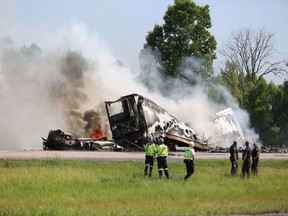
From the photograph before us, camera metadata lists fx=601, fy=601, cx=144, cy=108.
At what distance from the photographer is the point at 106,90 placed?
51.2 m

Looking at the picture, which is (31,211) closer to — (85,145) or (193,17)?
(85,145)

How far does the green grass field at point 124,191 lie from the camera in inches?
744

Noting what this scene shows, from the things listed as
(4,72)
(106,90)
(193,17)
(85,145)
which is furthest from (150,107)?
(193,17)

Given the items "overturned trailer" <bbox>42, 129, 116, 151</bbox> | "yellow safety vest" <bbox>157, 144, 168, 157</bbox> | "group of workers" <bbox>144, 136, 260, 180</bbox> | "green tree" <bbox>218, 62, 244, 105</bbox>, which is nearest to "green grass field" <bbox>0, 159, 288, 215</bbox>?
"group of workers" <bbox>144, 136, 260, 180</bbox>

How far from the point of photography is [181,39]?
2456 inches

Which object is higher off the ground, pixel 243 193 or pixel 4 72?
pixel 4 72

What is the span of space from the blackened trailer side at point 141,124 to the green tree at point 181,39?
1670 cm

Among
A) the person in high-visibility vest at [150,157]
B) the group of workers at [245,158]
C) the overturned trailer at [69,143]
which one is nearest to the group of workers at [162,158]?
the person in high-visibility vest at [150,157]

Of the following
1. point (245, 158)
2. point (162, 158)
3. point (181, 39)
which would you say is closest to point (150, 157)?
point (162, 158)

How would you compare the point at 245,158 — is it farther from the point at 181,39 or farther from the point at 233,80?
the point at 233,80

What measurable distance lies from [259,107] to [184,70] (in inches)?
499

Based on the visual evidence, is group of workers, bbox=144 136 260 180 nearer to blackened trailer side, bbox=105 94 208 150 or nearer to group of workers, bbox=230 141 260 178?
group of workers, bbox=230 141 260 178

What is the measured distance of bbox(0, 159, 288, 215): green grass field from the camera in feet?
62.0

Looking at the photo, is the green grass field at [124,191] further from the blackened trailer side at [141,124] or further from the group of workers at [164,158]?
the blackened trailer side at [141,124]
